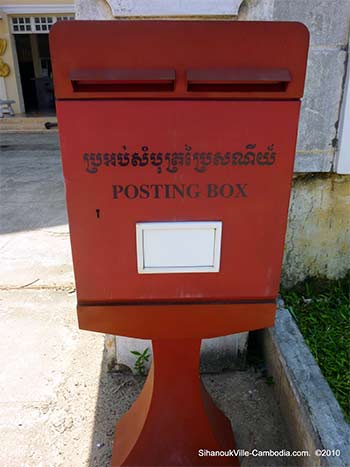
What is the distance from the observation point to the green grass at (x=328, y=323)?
1.92 m

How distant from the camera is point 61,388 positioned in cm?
217

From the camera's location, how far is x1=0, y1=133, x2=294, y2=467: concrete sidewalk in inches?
73.0

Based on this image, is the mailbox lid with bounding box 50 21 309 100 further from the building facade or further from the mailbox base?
the building facade

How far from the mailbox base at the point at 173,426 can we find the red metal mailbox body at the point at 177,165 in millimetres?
268

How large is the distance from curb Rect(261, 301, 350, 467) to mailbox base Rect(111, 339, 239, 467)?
32cm

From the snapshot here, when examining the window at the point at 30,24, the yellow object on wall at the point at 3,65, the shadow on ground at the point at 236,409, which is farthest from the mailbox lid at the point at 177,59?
the yellow object on wall at the point at 3,65

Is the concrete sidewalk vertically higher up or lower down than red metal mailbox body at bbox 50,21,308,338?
lower down

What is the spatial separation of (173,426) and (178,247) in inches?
32.5

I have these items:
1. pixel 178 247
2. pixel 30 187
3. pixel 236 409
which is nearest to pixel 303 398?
pixel 236 409

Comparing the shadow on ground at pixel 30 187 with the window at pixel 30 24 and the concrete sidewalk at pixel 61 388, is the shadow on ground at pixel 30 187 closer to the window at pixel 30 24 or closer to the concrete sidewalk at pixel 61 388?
the concrete sidewalk at pixel 61 388

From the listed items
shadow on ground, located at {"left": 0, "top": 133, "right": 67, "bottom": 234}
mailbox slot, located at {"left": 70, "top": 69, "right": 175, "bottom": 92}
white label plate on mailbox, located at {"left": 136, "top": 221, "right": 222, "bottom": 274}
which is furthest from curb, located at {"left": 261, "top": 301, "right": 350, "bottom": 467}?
shadow on ground, located at {"left": 0, "top": 133, "right": 67, "bottom": 234}

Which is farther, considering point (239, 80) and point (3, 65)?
point (3, 65)

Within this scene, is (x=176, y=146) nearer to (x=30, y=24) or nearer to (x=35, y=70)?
(x=30, y=24)

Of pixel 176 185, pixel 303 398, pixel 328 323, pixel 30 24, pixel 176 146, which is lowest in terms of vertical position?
pixel 328 323
